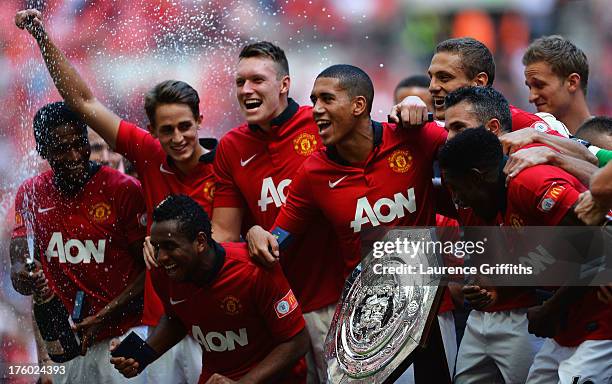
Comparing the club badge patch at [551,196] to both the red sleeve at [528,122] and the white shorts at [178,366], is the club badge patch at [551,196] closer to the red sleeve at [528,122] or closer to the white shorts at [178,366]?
the red sleeve at [528,122]

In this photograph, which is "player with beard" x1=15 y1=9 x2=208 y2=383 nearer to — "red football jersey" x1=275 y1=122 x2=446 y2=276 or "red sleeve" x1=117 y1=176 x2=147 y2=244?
"red sleeve" x1=117 y1=176 x2=147 y2=244

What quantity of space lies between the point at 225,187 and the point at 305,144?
45 centimetres

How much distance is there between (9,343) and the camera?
7426 mm

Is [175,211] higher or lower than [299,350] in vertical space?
higher

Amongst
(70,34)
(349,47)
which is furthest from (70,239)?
(349,47)

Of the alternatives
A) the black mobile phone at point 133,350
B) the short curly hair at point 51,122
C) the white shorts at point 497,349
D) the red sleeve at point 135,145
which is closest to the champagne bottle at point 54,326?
the short curly hair at point 51,122

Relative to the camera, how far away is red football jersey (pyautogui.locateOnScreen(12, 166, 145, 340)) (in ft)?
20.3

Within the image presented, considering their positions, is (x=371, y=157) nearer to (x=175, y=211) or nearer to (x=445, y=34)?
(x=175, y=211)

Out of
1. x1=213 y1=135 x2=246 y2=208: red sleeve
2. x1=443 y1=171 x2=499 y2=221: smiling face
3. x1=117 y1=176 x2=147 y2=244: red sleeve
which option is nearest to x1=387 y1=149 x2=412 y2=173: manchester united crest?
x1=443 y1=171 x2=499 y2=221: smiling face

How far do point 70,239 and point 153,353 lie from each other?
1114 mm

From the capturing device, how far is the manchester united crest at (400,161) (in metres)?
5.27

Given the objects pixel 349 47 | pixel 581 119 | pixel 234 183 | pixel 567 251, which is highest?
pixel 349 47

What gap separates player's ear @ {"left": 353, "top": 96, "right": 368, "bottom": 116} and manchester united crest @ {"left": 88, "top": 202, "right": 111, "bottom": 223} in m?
1.60

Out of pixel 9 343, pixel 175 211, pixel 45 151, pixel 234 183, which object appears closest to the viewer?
pixel 175 211
